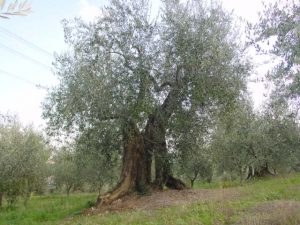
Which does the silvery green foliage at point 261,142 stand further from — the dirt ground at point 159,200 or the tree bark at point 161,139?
the dirt ground at point 159,200

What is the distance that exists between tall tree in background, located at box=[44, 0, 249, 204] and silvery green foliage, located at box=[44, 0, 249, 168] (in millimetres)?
37

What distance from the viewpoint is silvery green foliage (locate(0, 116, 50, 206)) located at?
24.0m

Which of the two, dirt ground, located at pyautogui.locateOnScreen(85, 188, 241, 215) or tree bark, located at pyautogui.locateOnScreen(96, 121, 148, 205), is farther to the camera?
tree bark, located at pyautogui.locateOnScreen(96, 121, 148, 205)

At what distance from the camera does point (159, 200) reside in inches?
607

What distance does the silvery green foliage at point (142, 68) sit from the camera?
48.9 feet

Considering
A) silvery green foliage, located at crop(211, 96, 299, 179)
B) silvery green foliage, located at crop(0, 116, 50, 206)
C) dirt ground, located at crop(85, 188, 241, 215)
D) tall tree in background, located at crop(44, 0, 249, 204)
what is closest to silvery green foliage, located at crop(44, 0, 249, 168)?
tall tree in background, located at crop(44, 0, 249, 204)

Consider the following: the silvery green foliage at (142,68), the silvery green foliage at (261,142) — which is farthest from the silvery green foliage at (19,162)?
the silvery green foliage at (261,142)

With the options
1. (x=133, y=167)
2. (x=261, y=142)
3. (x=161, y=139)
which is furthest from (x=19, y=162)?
(x=261, y=142)

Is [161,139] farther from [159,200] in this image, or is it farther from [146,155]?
[159,200]

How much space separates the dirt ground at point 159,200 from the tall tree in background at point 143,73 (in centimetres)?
75

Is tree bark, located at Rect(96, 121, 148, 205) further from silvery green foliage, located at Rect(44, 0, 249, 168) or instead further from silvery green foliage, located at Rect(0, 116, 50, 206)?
silvery green foliage, located at Rect(0, 116, 50, 206)

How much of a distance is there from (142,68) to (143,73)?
225mm

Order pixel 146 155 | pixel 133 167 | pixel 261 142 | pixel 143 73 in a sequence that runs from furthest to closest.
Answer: pixel 261 142 → pixel 146 155 → pixel 133 167 → pixel 143 73

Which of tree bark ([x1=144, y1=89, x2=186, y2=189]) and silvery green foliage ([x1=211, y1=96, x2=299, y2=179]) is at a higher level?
silvery green foliage ([x1=211, y1=96, x2=299, y2=179])
